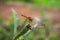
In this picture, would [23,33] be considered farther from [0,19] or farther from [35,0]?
[35,0]

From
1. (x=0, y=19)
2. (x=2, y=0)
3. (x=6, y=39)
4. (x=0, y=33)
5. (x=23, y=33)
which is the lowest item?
(x=23, y=33)

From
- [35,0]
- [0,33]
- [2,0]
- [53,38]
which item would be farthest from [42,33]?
[35,0]

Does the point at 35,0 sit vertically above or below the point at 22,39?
above

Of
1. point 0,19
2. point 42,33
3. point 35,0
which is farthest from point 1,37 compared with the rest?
point 35,0

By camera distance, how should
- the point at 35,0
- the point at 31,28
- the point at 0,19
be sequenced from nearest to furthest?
1. the point at 31,28
2. the point at 0,19
3. the point at 35,0

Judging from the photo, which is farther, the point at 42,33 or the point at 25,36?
the point at 42,33

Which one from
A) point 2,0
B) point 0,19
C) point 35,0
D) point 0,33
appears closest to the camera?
point 0,33

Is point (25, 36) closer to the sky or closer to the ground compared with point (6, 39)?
closer to the ground

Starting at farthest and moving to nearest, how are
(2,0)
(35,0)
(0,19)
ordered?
(35,0) → (2,0) → (0,19)

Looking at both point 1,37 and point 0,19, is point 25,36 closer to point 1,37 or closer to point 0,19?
point 1,37
